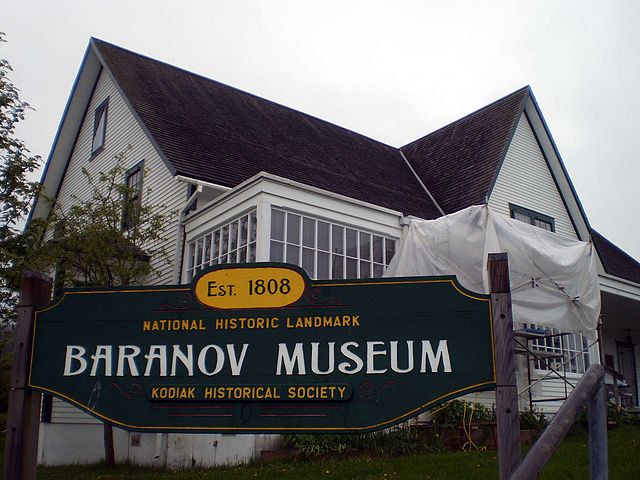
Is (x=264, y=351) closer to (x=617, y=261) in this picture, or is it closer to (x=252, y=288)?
(x=252, y=288)

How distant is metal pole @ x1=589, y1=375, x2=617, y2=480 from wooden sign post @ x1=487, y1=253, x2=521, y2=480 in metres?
0.43

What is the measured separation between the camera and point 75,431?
1330 centimetres

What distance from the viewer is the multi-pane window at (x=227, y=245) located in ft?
34.7

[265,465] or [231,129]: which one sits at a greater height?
[231,129]

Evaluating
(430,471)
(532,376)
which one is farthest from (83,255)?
(532,376)

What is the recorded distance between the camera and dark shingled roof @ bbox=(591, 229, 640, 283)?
20.4 meters

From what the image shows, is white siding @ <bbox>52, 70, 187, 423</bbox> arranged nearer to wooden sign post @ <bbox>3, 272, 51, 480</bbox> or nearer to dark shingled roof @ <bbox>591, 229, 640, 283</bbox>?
wooden sign post @ <bbox>3, 272, 51, 480</bbox>

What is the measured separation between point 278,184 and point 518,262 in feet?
13.8

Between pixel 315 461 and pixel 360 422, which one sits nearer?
pixel 360 422

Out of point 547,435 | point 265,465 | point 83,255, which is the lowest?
point 265,465

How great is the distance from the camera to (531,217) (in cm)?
1803

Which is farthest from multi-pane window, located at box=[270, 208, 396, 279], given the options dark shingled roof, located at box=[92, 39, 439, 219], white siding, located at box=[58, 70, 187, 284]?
white siding, located at box=[58, 70, 187, 284]

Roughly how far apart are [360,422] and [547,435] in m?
1.03

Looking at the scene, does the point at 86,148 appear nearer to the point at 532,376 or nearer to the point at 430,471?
the point at 532,376
